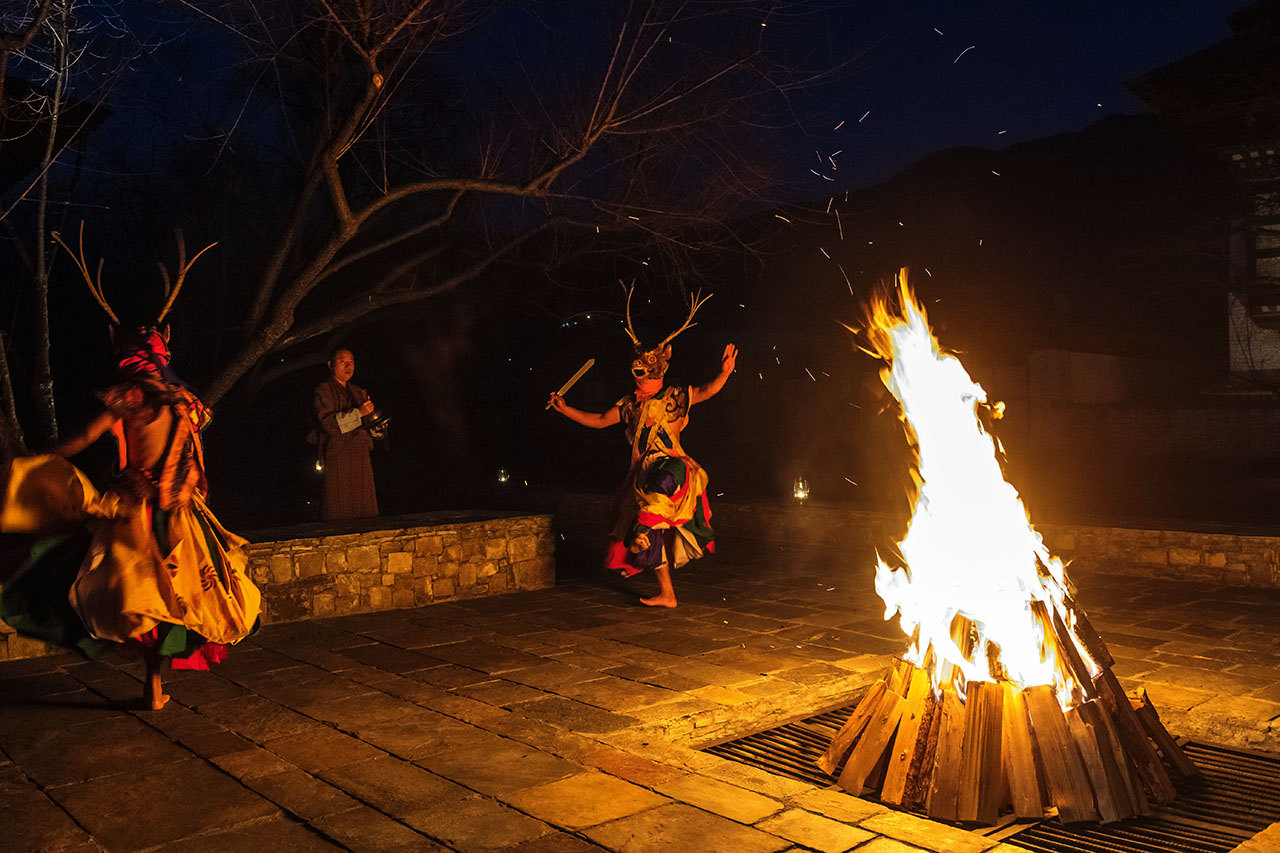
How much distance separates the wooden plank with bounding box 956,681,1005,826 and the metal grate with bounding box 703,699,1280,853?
0.13m

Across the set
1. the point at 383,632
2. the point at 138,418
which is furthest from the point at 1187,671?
the point at 138,418

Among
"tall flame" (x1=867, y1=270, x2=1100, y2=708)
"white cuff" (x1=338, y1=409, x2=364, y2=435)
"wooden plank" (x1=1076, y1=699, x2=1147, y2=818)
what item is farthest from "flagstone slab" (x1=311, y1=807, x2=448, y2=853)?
"white cuff" (x1=338, y1=409, x2=364, y2=435)

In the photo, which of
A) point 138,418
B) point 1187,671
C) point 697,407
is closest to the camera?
point 138,418

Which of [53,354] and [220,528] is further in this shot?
[53,354]

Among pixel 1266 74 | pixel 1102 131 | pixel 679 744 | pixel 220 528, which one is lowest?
pixel 679 744

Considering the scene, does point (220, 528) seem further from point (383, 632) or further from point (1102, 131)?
point (1102, 131)

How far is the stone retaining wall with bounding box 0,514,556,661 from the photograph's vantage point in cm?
806

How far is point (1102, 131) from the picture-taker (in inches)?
2173

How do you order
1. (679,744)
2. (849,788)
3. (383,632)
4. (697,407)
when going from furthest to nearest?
(697,407)
(383,632)
(679,744)
(849,788)

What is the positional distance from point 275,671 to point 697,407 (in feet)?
83.4

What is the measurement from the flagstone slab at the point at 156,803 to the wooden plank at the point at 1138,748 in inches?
134

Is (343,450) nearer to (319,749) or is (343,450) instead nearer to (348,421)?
(348,421)

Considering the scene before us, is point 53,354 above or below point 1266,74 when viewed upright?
below

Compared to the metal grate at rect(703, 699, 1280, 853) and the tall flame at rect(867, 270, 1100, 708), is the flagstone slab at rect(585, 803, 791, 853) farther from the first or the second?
the tall flame at rect(867, 270, 1100, 708)
